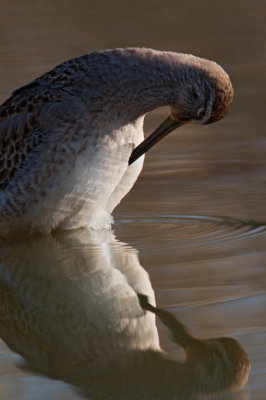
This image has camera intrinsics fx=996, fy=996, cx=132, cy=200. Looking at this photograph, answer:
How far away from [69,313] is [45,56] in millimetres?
6665

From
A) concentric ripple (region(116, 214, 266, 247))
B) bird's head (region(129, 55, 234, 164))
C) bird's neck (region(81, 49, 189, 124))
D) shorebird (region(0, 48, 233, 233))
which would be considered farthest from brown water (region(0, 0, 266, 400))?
bird's neck (region(81, 49, 189, 124))

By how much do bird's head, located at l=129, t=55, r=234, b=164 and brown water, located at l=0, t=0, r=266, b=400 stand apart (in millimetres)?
690

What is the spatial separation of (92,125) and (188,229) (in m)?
0.90

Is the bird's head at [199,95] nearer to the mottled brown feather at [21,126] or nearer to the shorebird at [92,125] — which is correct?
the shorebird at [92,125]

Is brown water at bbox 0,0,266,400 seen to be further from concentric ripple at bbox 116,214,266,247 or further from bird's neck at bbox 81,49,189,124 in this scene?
bird's neck at bbox 81,49,189,124

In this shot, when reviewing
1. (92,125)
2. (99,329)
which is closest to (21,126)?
(92,125)

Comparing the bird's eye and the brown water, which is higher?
the bird's eye

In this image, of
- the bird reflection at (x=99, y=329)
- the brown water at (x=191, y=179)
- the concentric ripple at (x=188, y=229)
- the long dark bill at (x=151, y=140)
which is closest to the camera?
the bird reflection at (x=99, y=329)

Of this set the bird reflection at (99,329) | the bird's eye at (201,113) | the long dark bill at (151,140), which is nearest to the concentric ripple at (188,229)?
the bird reflection at (99,329)

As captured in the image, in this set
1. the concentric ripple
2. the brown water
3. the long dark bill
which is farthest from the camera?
the long dark bill

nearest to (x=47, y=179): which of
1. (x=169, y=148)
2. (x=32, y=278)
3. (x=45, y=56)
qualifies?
(x=32, y=278)

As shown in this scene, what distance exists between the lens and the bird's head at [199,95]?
19.9 feet

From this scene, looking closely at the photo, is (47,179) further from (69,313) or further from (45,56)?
(45,56)

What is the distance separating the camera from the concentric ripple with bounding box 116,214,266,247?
605 centimetres
